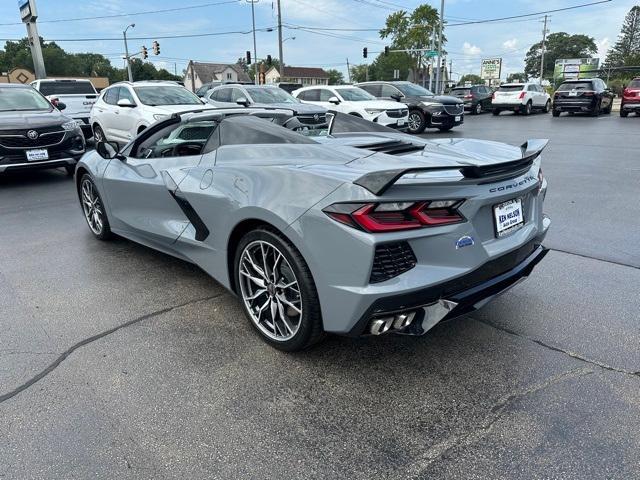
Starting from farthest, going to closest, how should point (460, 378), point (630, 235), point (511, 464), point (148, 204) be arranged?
point (630, 235) → point (148, 204) → point (460, 378) → point (511, 464)

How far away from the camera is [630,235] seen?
5.09m

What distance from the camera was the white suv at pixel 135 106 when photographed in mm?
10242

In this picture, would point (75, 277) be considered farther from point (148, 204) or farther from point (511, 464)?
point (511, 464)

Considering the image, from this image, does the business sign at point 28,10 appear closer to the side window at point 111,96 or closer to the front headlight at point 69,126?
the side window at point 111,96

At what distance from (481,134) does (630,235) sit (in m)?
12.4

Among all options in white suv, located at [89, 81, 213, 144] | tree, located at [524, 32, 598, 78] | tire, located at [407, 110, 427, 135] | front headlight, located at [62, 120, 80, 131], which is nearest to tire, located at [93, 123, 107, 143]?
white suv, located at [89, 81, 213, 144]

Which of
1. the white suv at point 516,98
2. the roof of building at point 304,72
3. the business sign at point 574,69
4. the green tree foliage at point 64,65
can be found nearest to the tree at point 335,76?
the roof of building at point 304,72

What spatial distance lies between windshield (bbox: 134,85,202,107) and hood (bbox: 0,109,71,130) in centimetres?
228

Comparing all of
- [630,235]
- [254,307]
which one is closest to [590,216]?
[630,235]

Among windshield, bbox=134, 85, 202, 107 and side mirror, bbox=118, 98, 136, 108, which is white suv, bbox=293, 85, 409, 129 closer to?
windshield, bbox=134, 85, 202, 107

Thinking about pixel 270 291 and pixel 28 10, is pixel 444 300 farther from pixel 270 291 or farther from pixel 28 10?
pixel 28 10

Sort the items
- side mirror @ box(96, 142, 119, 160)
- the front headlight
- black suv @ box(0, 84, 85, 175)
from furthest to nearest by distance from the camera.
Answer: the front headlight < black suv @ box(0, 84, 85, 175) < side mirror @ box(96, 142, 119, 160)

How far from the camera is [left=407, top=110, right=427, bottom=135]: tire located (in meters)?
16.8

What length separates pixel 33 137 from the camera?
7.84m
